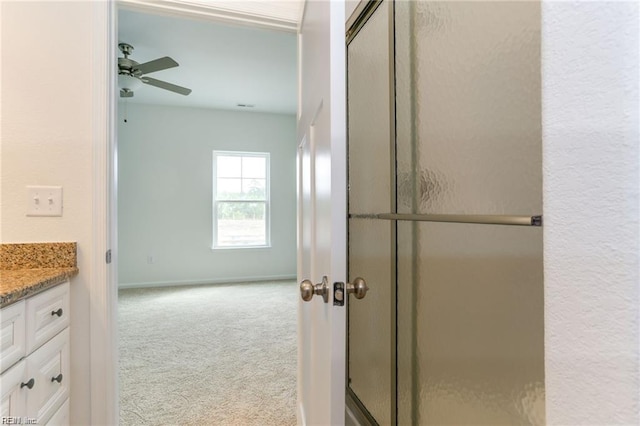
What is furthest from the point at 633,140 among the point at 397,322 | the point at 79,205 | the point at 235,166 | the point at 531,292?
the point at 235,166

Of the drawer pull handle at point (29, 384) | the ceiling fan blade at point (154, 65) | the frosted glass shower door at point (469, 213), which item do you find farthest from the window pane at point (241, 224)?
the frosted glass shower door at point (469, 213)

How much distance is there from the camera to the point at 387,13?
1196 millimetres

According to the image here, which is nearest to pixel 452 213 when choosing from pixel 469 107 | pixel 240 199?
pixel 469 107

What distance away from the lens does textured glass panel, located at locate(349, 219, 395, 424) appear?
121 cm

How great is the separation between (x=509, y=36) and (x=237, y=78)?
12.2 ft

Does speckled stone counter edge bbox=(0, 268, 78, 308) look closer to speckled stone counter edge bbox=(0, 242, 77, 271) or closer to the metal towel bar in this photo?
speckled stone counter edge bbox=(0, 242, 77, 271)

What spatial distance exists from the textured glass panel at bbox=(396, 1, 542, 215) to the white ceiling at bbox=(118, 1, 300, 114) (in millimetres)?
935

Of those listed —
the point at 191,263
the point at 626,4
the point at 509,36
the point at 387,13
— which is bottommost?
the point at 191,263

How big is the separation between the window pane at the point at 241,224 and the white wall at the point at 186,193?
16cm

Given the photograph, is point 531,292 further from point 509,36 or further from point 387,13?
point 387,13

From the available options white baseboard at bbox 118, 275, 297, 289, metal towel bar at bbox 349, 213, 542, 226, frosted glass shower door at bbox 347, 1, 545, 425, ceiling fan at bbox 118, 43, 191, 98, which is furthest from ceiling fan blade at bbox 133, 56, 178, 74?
white baseboard at bbox 118, 275, 297, 289

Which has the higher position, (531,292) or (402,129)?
(402,129)

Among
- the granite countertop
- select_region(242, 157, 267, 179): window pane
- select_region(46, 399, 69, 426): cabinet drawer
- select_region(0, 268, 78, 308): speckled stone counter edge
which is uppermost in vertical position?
select_region(242, 157, 267, 179): window pane

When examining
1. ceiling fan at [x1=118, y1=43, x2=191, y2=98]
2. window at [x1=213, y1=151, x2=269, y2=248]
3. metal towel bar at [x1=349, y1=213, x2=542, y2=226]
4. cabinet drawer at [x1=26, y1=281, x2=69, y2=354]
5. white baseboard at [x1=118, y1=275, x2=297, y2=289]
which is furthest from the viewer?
window at [x1=213, y1=151, x2=269, y2=248]
